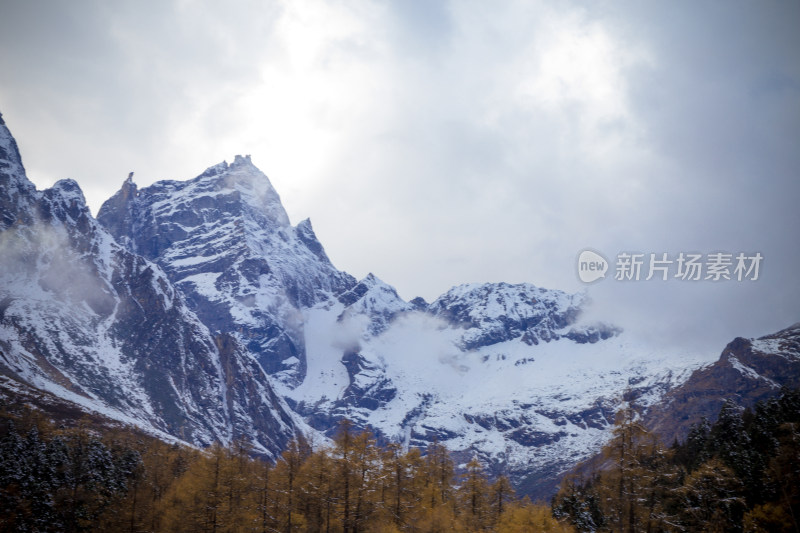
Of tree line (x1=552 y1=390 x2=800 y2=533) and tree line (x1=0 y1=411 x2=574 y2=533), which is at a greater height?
tree line (x1=552 y1=390 x2=800 y2=533)

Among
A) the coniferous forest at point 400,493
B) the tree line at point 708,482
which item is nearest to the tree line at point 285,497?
the coniferous forest at point 400,493

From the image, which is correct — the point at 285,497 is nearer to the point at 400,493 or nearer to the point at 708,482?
the point at 400,493

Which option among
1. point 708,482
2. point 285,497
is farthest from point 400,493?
point 708,482

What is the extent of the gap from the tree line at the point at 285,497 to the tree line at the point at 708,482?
1021 centimetres

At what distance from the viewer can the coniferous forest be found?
61.1 m

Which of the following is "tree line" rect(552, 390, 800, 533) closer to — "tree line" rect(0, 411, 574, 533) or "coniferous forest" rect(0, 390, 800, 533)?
"coniferous forest" rect(0, 390, 800, 533)

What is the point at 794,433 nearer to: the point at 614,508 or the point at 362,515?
the point at 614,508

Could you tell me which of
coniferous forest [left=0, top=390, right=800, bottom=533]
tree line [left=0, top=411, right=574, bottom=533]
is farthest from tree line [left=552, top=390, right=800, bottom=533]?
tree line [left=0, top=411, right=574, bottom=533]

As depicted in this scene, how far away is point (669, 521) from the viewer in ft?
196

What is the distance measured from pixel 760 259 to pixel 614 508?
51759 millimetres

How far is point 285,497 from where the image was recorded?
78.4 meters

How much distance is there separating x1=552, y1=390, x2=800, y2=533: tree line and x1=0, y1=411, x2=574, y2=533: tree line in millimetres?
10205

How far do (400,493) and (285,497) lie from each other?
14986 millimetres

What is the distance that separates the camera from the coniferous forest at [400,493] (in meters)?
61.1
